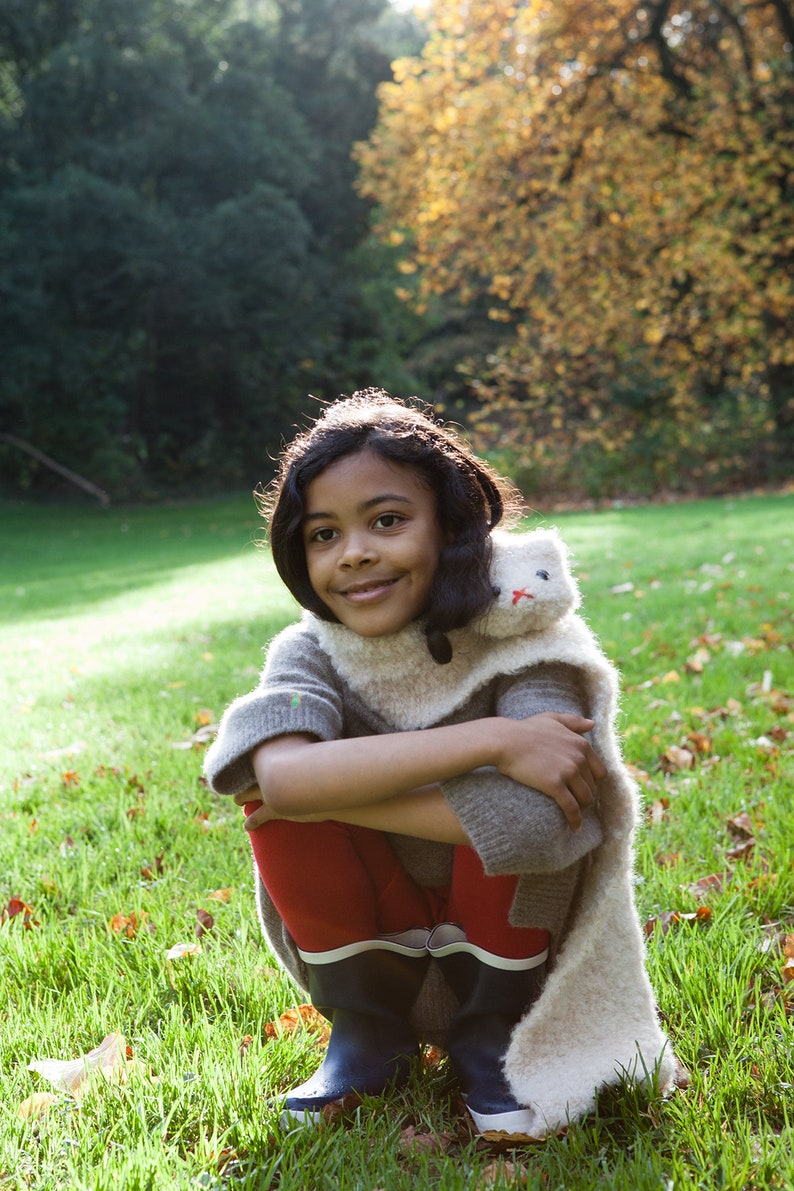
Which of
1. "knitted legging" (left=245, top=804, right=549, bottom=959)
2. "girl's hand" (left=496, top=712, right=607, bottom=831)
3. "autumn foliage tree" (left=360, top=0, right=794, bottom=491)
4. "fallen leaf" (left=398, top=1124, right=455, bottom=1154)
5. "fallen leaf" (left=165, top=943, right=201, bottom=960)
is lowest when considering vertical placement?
"fallen leaf" (left=398, top=1124, right=455, bottom=1154)

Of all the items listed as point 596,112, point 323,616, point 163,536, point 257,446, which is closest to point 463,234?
point 596,112

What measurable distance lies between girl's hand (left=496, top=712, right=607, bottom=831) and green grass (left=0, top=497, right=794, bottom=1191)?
18.7 inches

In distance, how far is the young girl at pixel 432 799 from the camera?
5.08 ft

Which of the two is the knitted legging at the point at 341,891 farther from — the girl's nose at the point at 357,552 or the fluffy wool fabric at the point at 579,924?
the girl's nose at the point at 357,552

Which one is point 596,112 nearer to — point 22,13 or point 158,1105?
point 158,1105

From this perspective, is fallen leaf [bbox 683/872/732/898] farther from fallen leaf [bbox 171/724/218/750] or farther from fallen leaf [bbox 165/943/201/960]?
fallen leaf [bbox 171/724/218/750]

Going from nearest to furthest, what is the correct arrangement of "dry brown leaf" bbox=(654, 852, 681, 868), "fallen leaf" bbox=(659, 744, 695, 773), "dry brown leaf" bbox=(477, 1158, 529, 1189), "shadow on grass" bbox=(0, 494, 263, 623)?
"dry brown leaf" bbox=(477, 1158, 529, 1189), "dry brown leaf" bbox=(654, 852, 681, 868), "fallen leaf" bbox=(659, 744, 695, 773), "shadow on grass" bbox=(0, 494, 263, 623)

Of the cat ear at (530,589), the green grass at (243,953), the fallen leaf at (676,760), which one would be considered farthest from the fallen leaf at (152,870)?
the fallen leaf at (676,760)

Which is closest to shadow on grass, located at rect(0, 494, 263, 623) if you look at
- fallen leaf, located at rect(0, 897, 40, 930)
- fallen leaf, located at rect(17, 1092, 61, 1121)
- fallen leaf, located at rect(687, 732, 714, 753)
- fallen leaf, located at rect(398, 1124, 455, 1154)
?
fallen leaf, located at rect(687, 732, 714, 753)

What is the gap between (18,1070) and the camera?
1.79 meters

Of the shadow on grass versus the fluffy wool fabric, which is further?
the shadow on grass

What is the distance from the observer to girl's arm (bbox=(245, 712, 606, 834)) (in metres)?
1.51

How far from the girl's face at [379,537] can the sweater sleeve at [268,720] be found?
6.0 inches

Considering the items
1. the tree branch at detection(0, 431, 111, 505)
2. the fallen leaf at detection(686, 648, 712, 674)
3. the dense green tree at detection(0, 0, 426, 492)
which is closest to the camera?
the fallen leaf at detection(686, 648, 712, 674)
